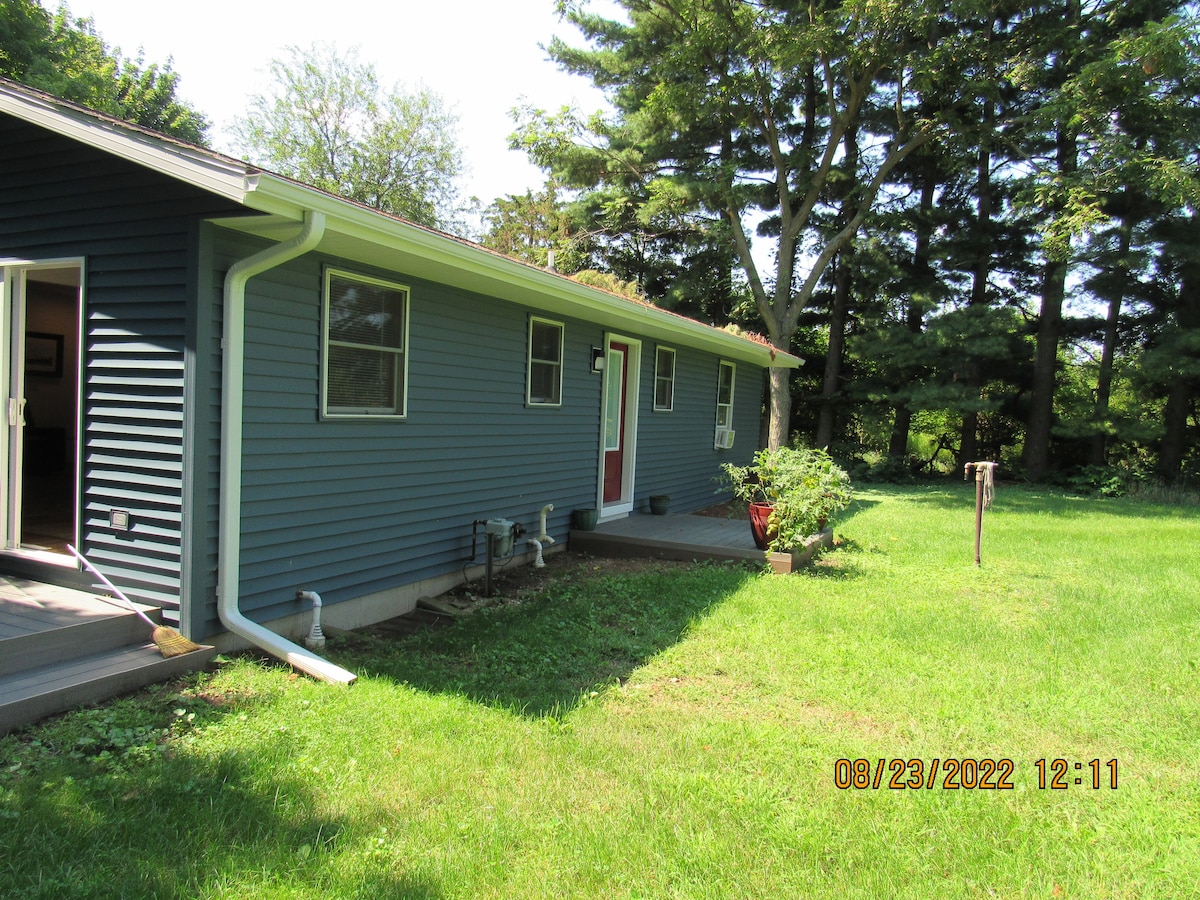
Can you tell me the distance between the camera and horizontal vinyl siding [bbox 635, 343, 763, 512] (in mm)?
9711

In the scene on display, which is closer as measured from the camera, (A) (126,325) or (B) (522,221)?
(A) (126,325)

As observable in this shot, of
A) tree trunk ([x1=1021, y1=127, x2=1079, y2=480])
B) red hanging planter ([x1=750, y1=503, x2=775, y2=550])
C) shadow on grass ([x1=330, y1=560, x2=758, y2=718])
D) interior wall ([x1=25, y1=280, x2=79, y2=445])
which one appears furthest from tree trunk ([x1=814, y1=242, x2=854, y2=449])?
interior wall ([x1=25, y1=280, x2=79, y2=445])

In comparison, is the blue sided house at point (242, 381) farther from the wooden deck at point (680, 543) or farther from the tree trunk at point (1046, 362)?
the tree trunk at point (1046, 362)

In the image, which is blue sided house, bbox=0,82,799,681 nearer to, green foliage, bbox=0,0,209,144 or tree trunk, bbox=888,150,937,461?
tree trunk, bbox=888,150,937,461

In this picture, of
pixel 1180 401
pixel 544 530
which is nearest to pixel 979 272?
pixel 1180 401

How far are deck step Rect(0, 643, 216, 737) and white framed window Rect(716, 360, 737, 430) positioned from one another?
30.5ft

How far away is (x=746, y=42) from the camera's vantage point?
1428 cm

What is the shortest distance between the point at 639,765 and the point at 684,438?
8.00m

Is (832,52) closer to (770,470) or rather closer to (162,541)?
(770,470)

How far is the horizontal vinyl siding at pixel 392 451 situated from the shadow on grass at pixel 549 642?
62cm

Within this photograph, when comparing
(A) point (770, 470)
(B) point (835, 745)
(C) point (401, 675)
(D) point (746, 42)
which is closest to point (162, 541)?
(C) point (401, 675)

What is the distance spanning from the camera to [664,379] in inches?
399

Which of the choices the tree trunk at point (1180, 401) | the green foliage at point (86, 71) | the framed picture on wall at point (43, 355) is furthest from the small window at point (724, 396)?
the green foliage at point (86, 71)

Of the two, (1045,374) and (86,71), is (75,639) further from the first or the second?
(86,71)
